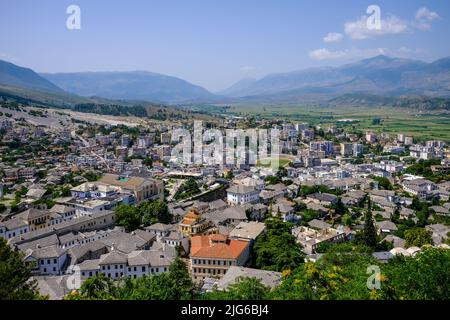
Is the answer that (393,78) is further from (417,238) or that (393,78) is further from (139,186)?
(417,238)

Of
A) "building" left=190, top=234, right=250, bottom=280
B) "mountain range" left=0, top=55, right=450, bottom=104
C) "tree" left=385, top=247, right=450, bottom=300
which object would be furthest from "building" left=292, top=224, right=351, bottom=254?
"mountain range" left=0, top=55, right=450, bottom=104

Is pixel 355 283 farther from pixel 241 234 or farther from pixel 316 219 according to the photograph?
pixel 316 219

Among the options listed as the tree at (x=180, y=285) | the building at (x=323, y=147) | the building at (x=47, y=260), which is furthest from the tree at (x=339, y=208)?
the building at (x=323, y=147)

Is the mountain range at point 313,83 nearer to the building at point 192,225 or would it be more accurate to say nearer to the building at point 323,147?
the building at point 323,147

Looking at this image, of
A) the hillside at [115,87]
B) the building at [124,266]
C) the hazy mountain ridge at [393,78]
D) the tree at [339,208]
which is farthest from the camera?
the hillside at [115,87]

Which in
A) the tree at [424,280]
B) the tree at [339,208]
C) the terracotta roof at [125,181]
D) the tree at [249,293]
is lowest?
the tree at [339,208]

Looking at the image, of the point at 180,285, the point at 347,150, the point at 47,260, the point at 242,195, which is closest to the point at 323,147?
the point at 347,150

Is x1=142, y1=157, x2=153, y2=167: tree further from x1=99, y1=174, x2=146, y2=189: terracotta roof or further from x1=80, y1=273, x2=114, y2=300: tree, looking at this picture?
x1=80, y1=273, x2=114, y2=300: tree
